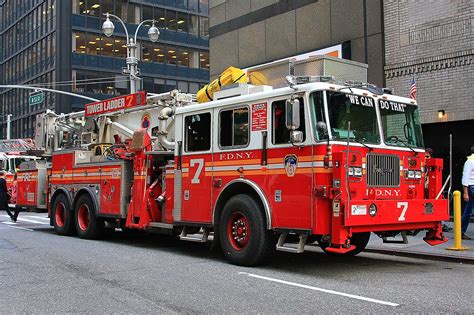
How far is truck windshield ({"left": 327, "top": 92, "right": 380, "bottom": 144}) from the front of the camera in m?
8.08

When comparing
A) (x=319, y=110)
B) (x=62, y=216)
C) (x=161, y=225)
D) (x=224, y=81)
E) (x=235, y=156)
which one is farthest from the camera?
(x=62, y=216)

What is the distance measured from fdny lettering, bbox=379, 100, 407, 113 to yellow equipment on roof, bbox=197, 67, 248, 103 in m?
2.49

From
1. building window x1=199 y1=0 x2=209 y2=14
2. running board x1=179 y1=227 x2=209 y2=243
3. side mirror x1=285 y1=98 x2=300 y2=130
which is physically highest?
building window x1=199 y1=0 x2=209 y2=14

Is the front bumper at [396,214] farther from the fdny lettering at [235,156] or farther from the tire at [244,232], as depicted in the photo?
the fdny lettering at [235,156]

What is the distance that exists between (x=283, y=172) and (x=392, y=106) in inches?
91.5

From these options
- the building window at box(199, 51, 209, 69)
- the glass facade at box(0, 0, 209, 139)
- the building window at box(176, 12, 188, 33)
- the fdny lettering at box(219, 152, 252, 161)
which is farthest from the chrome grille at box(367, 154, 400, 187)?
the building window at box(199, 51, 209, 69)

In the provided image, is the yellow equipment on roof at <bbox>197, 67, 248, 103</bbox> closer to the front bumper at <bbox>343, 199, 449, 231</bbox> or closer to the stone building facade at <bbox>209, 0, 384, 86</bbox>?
the front bumper at <bbox>343, 199, 449, 231</bbox>

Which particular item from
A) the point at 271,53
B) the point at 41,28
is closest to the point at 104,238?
the point at 271,53

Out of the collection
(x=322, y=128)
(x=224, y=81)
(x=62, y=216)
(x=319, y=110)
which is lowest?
(x=62, y=216)

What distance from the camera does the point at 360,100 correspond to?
8.58 metres

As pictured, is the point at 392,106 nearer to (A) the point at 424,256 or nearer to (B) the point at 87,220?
(A) the point at 424,256

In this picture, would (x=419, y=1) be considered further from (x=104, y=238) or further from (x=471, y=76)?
(x=104, y=238)

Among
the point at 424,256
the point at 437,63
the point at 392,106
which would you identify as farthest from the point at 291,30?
the point at 424,256

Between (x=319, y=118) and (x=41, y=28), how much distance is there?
1925 inches
